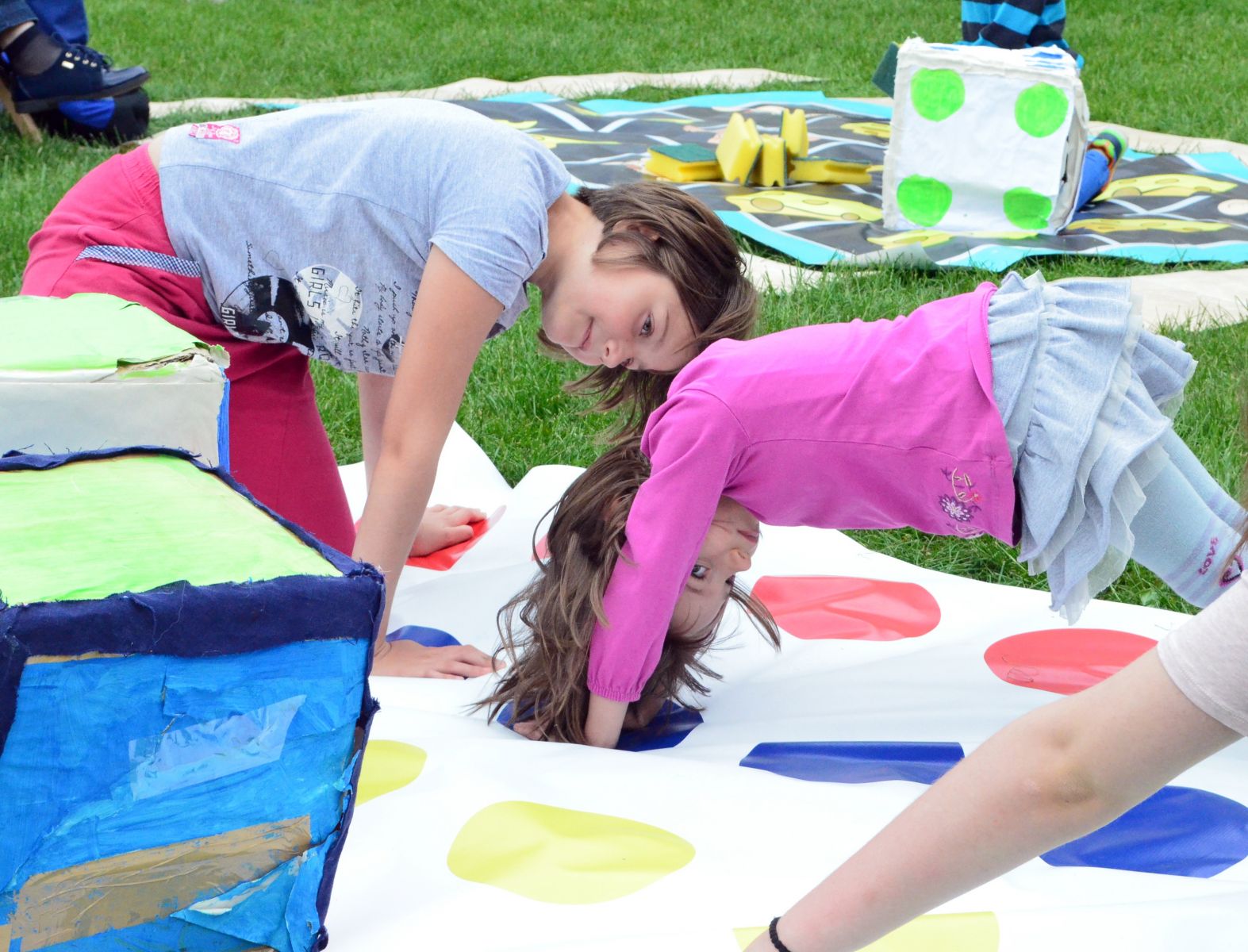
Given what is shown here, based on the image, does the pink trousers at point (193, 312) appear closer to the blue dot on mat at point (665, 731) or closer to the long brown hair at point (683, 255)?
the long brown hair at point (683, 255)

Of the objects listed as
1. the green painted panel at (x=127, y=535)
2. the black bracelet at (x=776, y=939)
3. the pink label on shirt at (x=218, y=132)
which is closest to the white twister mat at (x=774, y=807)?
the black bracelet at (x=776, y=939)

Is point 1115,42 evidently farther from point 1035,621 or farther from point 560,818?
point 560,818

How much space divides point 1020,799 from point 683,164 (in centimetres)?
350

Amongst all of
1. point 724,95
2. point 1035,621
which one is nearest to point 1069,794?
point 1035,621

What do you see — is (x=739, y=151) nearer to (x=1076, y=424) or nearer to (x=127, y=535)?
(x=1076, y=424)

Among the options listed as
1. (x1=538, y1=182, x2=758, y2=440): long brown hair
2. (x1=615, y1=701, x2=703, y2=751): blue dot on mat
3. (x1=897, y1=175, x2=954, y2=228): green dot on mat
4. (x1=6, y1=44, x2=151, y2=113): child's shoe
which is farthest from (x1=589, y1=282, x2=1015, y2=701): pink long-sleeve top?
(x1=6, y1=44, x2=151, y2=113): child's shoe

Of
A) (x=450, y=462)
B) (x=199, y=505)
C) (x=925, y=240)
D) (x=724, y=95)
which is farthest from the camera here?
(x=724, y=95)

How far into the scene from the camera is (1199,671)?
65cm

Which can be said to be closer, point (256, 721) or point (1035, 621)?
point (256, 721)

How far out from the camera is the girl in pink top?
142 cm

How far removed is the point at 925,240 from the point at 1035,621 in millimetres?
1893

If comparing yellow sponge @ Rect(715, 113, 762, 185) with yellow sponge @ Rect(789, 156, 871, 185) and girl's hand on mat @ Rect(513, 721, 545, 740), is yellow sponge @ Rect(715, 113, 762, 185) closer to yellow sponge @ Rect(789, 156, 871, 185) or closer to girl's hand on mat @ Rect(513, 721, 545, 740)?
yellow sponge @ Rect(789, 156, 871, 185)

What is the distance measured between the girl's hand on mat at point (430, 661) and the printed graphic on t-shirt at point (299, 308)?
45cm

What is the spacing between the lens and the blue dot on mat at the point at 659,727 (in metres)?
1.54
